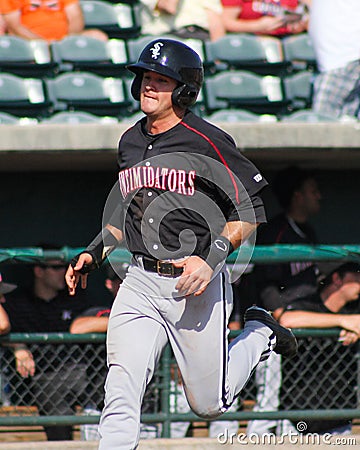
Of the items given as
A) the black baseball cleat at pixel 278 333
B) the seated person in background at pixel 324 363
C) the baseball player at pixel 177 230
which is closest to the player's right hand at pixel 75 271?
the baseball player at pixel 177 230

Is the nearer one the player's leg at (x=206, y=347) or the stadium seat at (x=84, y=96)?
the player's leg at (x=206, y=347)

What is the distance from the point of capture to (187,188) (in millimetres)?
3572

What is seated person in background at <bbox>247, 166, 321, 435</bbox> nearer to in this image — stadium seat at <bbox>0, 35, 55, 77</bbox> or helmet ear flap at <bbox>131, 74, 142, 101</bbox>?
helmet ear flap at <bbox>131, 74, 142, 101</bbox>

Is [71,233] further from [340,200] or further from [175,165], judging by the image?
[175,165]

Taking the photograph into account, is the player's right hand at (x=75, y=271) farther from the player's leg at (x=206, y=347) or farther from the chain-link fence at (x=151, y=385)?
the chain-link fence at (x=151, y=385)

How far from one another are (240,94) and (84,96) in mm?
1205

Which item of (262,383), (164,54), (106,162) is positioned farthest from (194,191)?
(106,162)

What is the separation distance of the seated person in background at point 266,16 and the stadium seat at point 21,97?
179cm

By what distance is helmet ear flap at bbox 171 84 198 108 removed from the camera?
11.6ft

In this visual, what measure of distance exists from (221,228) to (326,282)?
6.80ft

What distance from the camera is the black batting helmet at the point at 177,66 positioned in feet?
11.5

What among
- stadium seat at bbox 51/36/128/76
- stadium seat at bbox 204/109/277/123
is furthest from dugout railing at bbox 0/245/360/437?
stadium seat at bbox 51/36/128/76

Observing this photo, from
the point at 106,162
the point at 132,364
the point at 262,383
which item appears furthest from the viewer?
the point at 106,162

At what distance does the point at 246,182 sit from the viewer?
3.55 metres
